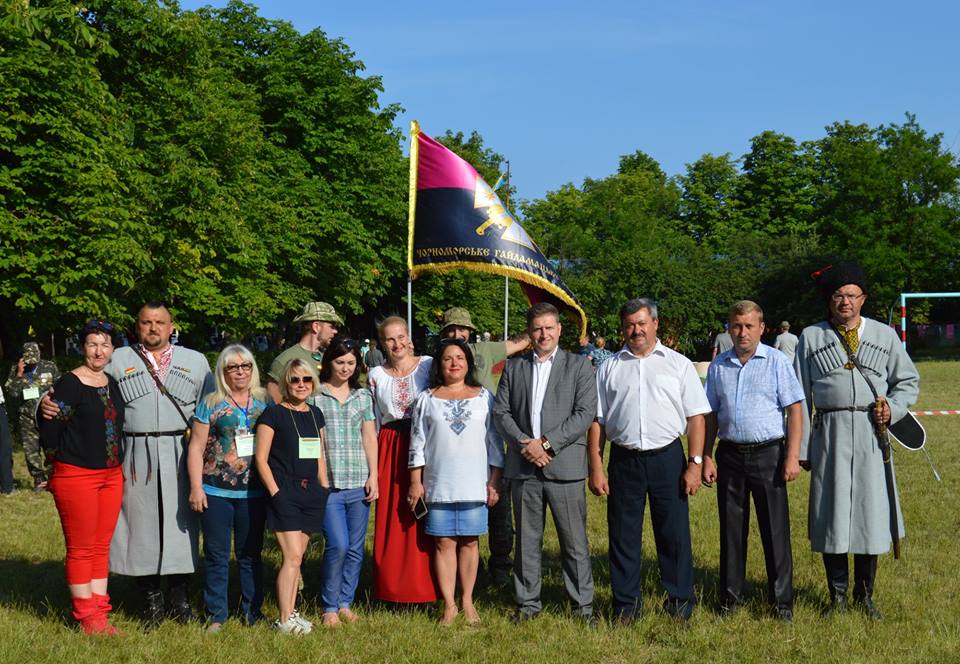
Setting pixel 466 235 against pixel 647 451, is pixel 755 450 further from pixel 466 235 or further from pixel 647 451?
pixel 466 235

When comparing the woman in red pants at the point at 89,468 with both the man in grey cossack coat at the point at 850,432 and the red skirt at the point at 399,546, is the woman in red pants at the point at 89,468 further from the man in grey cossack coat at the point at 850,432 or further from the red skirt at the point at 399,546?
the man in grey cossack coat at the point at 850,432

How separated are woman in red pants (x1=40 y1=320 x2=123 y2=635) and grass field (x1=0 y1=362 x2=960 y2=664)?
299 millimetres

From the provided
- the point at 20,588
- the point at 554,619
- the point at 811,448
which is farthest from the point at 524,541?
the point at 20,588

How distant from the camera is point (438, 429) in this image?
636cm

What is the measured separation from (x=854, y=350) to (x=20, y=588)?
6038mm

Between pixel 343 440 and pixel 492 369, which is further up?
pixel 492 369

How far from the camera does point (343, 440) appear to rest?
6.46 meters

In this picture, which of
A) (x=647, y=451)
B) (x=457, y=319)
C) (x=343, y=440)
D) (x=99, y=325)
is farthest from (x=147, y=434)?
(x=647, y=451)

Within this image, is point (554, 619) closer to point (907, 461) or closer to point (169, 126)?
point (907, 461)

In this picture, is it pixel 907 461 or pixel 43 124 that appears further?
pixel 43 124

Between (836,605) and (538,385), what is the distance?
7.61 ft

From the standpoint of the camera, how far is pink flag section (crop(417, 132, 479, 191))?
935 centimetres

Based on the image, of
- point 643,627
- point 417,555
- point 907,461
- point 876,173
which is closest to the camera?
point 643,627

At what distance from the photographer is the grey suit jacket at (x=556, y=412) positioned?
20.4 feet
